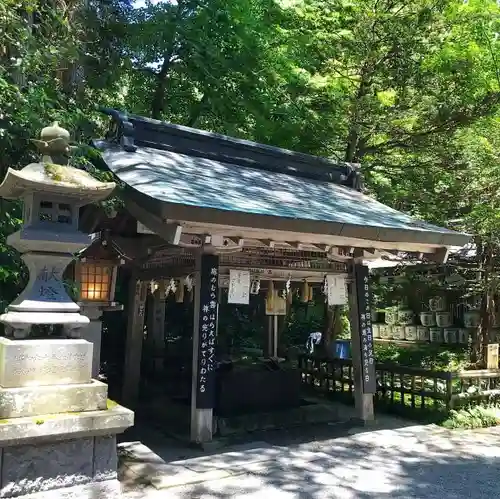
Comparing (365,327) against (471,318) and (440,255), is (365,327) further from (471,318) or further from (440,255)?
(471,318)

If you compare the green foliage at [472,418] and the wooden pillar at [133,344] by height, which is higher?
the wooden pillar at [133,344]

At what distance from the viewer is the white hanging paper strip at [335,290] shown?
28.7 ft

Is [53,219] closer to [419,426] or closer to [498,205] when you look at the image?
[419,426]

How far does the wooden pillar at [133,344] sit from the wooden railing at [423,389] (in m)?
4.19

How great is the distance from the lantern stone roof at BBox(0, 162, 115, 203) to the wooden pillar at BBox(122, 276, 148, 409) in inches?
198

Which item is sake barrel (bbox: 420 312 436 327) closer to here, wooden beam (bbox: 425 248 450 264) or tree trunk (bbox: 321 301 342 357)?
tree trunk (bbox: 321 301 342 357)

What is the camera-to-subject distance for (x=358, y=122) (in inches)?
434

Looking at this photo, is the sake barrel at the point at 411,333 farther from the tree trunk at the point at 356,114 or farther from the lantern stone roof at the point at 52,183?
the lantern stone roof at the point at 52,183

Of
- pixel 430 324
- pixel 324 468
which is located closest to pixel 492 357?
pixel 324 468

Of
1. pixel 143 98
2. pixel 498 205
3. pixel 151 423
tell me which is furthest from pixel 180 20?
pixel 151 423

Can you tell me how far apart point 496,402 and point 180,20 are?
427 inches

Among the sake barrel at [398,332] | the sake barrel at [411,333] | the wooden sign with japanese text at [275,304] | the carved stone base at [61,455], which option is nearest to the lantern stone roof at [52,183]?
the carved stone base at [61,455]

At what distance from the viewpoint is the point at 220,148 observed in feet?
31.3

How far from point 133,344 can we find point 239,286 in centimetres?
291
